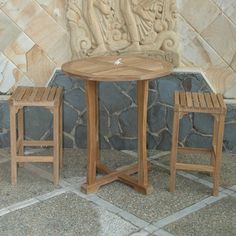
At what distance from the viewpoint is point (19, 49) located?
399cm

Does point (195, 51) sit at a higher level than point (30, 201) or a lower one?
higher

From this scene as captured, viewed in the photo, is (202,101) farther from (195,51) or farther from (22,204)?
(22,204)

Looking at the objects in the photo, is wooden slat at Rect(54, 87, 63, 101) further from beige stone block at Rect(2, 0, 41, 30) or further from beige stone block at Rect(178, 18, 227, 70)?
beige stone block at Rect(178, 18, 227, 70)

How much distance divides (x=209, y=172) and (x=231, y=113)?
59cm

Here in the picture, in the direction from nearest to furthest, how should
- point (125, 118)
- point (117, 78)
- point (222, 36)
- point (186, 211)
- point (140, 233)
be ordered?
1. point (140, 233)
2. point (117, 78)
3. point (186, 211)
4. point (222, 36)
5. point (125, 118)

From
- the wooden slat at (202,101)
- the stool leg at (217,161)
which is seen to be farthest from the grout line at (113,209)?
the wooden slat at (202,101)

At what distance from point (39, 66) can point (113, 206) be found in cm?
148

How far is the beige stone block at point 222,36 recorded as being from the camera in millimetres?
3793

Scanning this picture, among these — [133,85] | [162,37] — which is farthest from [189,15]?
[133,85]

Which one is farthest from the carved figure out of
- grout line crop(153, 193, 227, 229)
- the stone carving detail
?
grout line crop(153, 193, 227, 229)

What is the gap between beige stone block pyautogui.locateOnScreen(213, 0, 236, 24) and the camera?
374cm

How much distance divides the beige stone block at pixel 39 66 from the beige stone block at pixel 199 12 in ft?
3.76

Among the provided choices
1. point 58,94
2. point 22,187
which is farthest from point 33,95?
point 22,187

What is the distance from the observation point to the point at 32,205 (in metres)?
3.16
